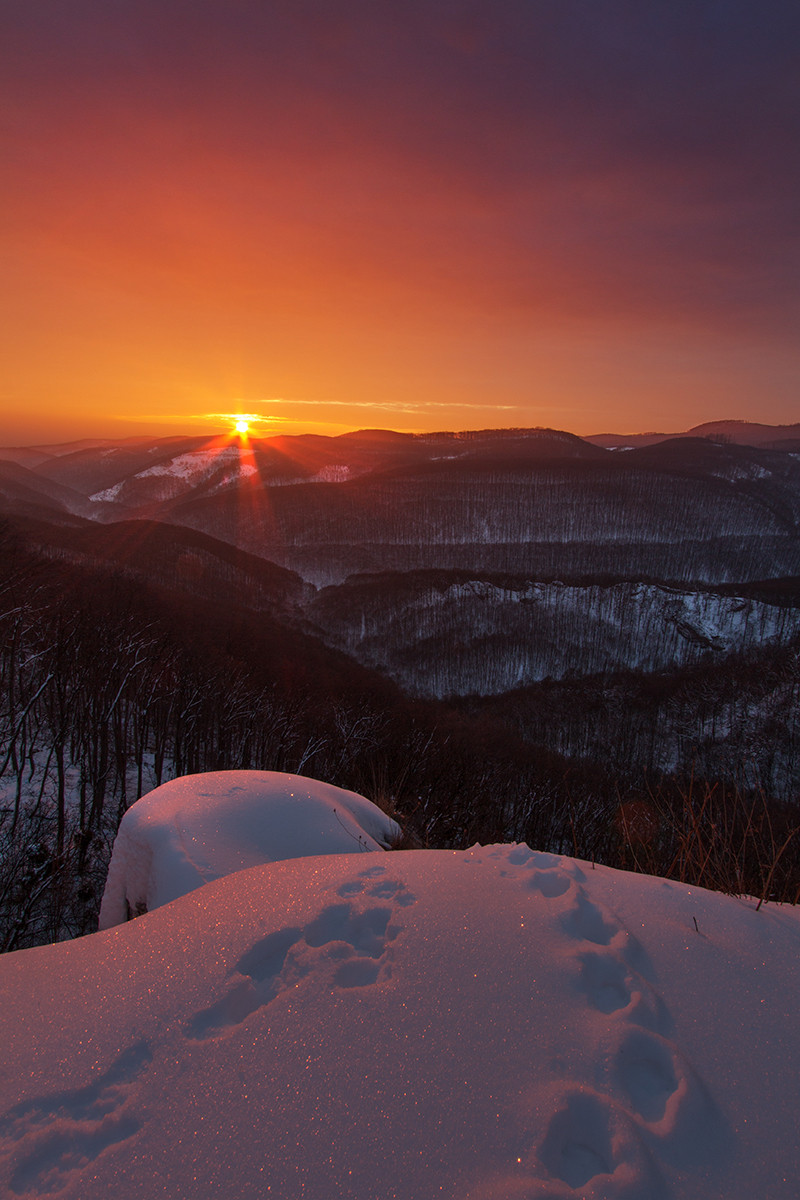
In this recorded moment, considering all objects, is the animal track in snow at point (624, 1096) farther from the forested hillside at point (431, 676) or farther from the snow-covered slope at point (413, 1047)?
the forested hillside at point (431, 676)

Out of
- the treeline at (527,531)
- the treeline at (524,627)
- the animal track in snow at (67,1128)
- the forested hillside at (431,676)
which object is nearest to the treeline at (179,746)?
the forested hillside at (431,676)

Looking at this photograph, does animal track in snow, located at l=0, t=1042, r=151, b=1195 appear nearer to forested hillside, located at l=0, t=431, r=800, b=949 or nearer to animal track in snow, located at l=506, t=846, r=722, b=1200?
animal track in snow, located at l=506, t=846, r=722, b=1200

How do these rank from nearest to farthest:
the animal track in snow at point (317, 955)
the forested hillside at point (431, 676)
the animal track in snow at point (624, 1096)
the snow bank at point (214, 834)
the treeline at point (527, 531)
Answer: the animal track in snow at point (624, 1096) → the animal track in snow at point (317, 955) → the snow bank at point (214, 834) → the forested hillside at point (431, 676) → the treeline at point (527, 531)

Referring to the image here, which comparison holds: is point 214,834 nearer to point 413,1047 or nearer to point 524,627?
point 413,1047

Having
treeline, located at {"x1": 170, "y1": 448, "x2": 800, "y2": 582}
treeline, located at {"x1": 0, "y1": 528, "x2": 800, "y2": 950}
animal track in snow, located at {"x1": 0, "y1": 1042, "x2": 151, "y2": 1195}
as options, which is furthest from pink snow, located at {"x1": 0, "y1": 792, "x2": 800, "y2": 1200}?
treeline, located at {"x1": 170, "y1": 448, "x2": 800, "y2": 582}

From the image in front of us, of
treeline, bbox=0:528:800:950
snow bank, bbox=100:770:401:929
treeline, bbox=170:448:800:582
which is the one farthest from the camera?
treeline, bbox=170:448:800:582

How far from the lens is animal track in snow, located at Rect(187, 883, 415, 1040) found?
3184mm

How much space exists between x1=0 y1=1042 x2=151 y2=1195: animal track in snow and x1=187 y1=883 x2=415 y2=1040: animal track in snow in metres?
0.41

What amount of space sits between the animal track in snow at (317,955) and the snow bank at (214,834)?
188 centimetres

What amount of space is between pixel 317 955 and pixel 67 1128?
1458 mm

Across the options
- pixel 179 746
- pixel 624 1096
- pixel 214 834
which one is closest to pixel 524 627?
pixel 179 746

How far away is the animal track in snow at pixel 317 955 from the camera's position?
3184 millimetres

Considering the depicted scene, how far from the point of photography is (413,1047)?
2.85 m

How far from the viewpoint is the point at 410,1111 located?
2514 mm
